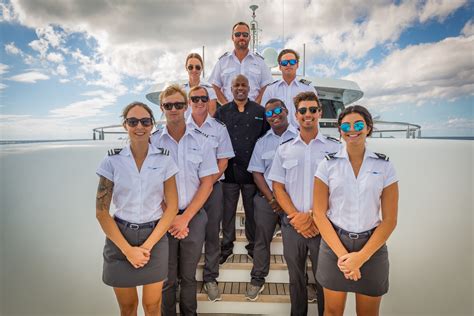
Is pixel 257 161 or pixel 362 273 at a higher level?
pixel 257 161

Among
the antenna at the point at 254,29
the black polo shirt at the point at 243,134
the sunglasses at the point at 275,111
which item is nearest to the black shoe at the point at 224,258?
the black polo shirt at the point at 243,134

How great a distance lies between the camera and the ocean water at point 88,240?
287cm

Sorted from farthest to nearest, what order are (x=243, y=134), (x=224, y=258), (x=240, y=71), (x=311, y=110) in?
(x=240, y=71)
(x=224, y=258)
(x=243, y=134)
(x=311, y=110)

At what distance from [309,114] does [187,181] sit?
40.9 inches

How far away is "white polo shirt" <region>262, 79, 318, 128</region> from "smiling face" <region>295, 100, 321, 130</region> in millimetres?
991

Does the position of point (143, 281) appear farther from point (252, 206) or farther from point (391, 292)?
point (391, 292)

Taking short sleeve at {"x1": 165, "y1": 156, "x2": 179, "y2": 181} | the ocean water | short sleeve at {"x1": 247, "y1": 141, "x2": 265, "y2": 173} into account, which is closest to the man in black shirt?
short sleeve at {"x1": 247, "y1": 141, "x2": 265, "y2": 173}

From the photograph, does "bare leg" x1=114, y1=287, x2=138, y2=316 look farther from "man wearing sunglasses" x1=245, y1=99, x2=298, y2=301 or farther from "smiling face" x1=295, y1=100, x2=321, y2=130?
"smiling face" x1=295, y1=100, x2=321, y2=130

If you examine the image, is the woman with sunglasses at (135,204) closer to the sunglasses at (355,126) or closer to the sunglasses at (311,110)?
the sunglasses at (311,110)

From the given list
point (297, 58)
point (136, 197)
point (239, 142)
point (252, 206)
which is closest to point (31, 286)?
point (136, 197)

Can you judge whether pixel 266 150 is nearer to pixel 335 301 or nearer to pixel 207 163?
pixel 207 163

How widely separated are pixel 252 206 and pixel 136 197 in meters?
1.21

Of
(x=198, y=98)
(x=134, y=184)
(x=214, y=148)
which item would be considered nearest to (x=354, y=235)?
(x=214, y=148)

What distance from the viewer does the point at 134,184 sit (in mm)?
1735
